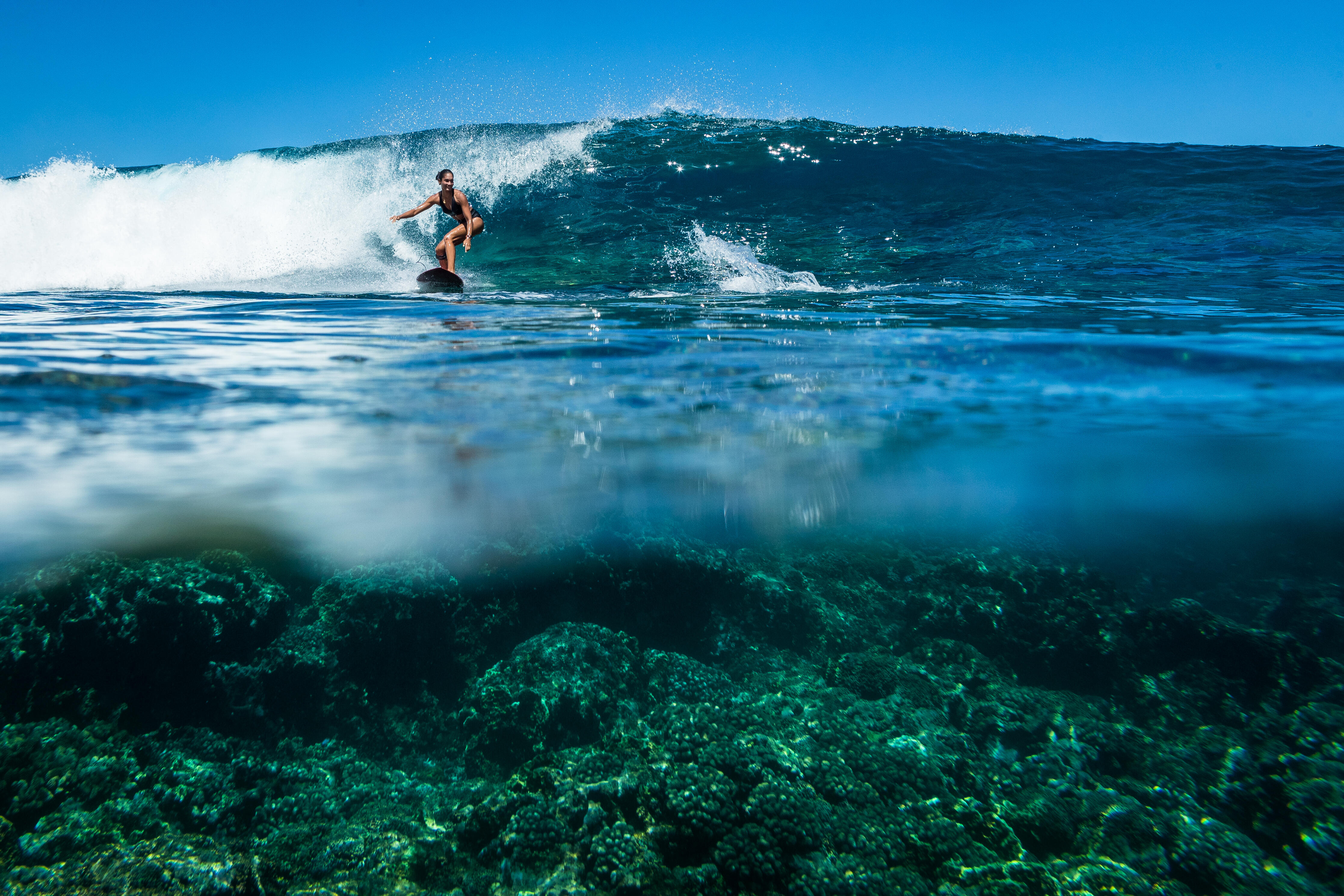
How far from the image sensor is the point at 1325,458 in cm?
678

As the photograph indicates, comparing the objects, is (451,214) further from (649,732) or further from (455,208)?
(649,732)

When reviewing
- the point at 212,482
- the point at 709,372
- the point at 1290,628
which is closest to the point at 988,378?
the point at 709,372

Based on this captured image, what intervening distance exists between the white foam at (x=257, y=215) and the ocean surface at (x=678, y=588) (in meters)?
4.16

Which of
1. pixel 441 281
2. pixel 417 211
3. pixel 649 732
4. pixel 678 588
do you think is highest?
pixel 417 211

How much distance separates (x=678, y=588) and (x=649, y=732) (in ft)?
6.16

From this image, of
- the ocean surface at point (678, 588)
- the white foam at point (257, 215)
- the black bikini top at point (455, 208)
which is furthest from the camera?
the white foam at point (257, 215)

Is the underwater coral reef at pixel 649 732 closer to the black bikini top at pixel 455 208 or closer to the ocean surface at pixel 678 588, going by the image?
the ocean surface at pixel 678 588

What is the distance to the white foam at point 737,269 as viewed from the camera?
1059 cm

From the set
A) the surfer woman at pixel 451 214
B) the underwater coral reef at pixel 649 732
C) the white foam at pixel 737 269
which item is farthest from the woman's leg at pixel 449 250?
the underwater coral reef at pixel 649 732

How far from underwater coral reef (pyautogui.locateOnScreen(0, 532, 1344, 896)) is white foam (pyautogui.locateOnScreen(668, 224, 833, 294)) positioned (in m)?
4.95

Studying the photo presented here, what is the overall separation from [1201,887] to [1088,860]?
2.15 ft

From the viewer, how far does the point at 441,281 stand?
10781 mm

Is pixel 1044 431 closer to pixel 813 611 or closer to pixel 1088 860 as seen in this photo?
pixel 813 611

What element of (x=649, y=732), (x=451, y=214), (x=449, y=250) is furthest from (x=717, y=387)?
(x=451, y=214)
